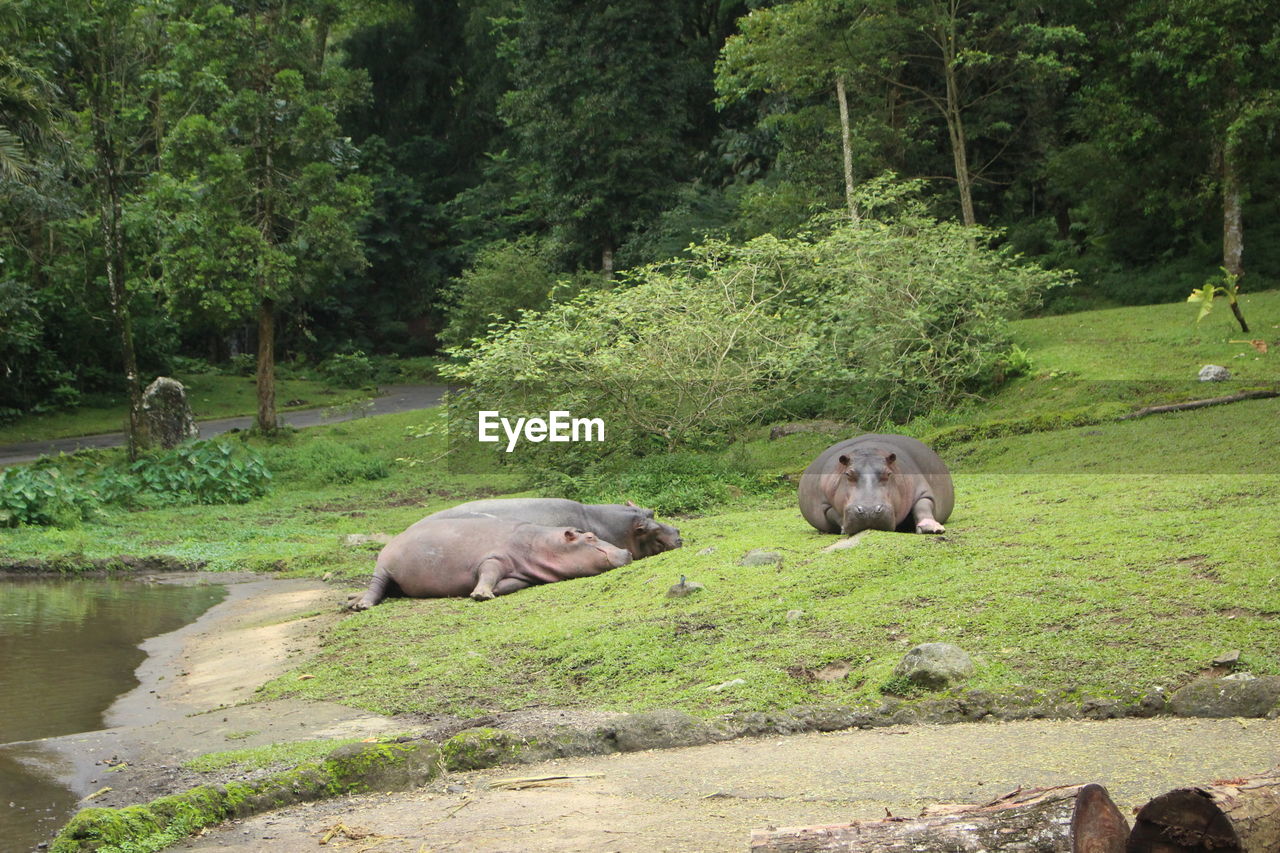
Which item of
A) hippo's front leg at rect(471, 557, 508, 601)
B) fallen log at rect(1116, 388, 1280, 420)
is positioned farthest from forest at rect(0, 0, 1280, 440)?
hippo's front leg at rect(471, 557, 508, 601)

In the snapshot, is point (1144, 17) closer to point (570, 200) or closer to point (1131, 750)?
point (570, 200)

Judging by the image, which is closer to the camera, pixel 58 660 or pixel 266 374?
pixel 58 660

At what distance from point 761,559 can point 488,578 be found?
8.55 feet

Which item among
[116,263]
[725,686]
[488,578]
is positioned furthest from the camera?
[116,263]

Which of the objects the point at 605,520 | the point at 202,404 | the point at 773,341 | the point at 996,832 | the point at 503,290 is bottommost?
the point at 202,404

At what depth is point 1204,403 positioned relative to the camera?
645 inches

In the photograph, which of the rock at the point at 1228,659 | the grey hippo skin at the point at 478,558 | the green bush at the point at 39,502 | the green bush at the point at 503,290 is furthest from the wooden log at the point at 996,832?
the green bush at the point at 503,290

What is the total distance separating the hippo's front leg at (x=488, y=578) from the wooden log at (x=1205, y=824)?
24.5 ft

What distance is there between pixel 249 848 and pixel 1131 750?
3.73m

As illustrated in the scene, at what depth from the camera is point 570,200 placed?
38531 millimetres

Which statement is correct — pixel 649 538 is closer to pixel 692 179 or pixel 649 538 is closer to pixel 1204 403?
pixel 1204 403

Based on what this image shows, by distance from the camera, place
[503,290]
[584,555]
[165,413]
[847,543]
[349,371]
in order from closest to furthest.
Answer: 1. [847,543]
2. [584,555]
3. [165,413]
4. [503,290]
5. [349,371]

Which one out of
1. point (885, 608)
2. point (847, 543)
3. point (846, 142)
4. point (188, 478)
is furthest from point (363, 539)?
point (846, 142)

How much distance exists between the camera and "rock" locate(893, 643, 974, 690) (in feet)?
20.5
